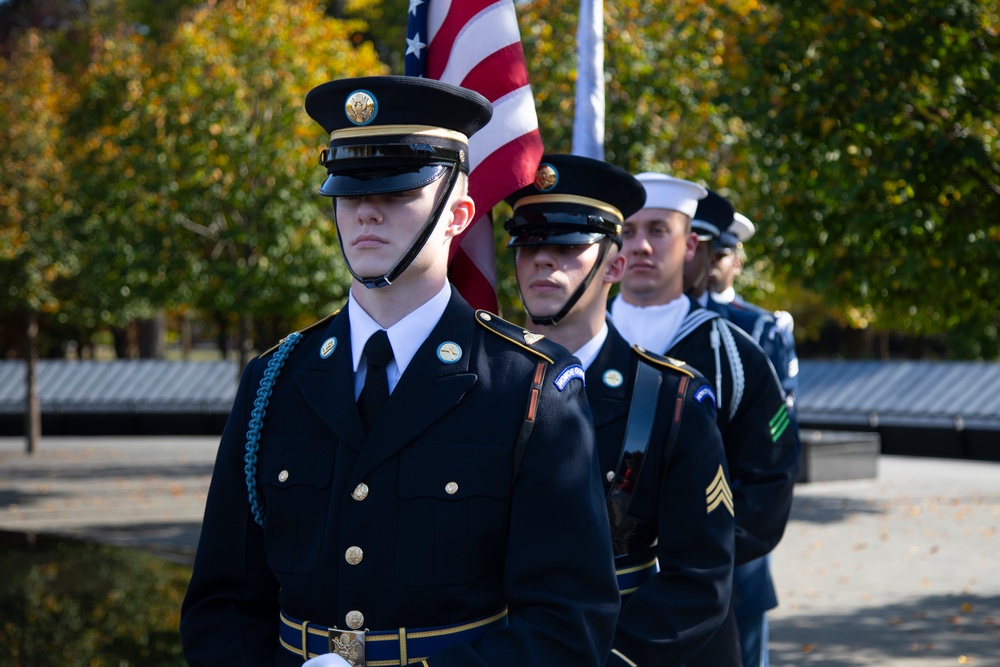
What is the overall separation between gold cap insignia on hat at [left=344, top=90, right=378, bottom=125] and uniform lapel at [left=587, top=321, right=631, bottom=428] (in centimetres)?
119

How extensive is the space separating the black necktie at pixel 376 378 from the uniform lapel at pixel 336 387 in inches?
1.2

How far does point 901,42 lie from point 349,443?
5976mm

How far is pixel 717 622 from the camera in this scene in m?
2.98

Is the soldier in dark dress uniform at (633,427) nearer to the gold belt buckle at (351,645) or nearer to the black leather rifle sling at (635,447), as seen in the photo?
the black leather rifle sling at (635,447)

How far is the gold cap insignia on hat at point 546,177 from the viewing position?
3381 mm

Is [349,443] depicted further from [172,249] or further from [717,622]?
[172,249]

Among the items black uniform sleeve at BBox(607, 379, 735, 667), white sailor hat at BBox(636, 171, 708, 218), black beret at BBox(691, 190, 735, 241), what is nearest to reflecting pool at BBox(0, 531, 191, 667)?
black beret at BBox(691, 190, 735, 241)

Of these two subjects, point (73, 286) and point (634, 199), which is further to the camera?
point (73, 286)

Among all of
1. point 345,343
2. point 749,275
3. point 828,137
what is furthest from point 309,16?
point 345,343

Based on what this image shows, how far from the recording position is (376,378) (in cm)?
226

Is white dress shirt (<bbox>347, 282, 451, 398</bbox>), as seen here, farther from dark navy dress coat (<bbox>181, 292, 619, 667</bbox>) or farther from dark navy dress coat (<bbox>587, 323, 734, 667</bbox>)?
dark navy dress coat (<bbox>587, 323, 734, 667</bbox>)

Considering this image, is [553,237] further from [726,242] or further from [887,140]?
[887,140]

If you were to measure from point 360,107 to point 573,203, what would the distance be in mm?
1136

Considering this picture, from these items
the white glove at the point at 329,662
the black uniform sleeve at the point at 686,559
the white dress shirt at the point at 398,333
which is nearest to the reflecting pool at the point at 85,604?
the black uniform sleeve at the point at 686,559
